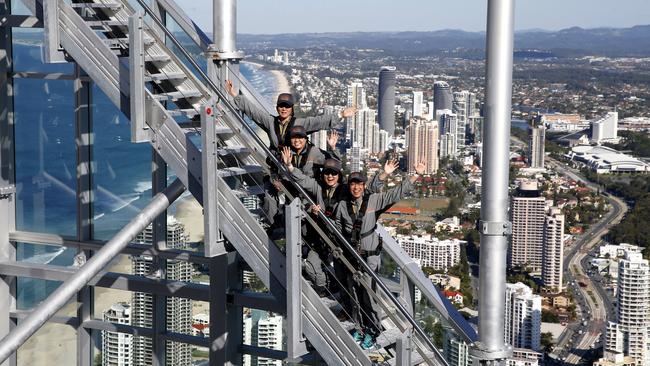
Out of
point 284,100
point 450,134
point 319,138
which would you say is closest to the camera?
point 284,100

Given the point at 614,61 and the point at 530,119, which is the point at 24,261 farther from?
the point at 614,61

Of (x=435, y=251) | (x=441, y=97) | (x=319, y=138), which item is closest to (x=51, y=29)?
(x=319, y=138)

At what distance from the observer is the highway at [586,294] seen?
3070 centimetres

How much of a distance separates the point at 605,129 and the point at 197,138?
5769cm

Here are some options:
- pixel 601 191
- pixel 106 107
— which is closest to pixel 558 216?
pixel 601 191

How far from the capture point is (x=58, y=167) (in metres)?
7.25

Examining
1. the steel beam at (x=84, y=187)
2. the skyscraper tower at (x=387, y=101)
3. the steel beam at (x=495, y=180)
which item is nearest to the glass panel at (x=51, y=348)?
the steel beam at (x=84, y=187)

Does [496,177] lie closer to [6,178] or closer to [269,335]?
[269,335]

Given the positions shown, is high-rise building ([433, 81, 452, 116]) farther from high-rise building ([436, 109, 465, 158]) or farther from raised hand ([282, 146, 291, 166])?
raised hand ([282, 146, 291, 166])

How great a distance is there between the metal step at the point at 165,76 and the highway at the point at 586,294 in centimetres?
2540

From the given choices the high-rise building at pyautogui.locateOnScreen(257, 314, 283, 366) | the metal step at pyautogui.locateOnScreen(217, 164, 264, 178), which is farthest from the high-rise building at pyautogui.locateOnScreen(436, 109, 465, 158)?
Result: the metal step at pyautogui.locateOnScreen(217, 164, 264, 178)

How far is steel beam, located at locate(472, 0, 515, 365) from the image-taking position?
13.7 ft

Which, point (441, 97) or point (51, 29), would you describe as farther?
point (441, 97)

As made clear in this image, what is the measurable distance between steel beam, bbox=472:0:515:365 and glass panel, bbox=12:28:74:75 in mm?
3756
